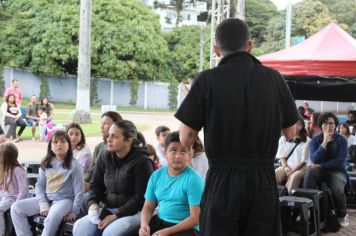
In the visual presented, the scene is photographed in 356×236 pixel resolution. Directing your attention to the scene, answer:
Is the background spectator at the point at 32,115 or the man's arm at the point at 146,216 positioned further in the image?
the background spectator at the point at 32,115

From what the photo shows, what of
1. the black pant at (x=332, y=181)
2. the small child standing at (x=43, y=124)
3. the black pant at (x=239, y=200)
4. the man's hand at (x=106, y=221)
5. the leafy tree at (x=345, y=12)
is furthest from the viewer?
the leafy tree at (x=345, y=12)

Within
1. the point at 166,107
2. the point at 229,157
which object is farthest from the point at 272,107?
the point at 166,107

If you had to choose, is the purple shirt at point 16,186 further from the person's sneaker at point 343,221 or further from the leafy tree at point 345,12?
the leafy tree at point 345,12

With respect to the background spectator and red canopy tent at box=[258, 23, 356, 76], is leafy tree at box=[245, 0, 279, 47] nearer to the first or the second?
the background spectator

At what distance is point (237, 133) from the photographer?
2.85 m

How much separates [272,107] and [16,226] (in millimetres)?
3571

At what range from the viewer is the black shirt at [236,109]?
2.85 metres

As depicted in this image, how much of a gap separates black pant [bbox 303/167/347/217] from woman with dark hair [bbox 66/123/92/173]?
2961 millimetres

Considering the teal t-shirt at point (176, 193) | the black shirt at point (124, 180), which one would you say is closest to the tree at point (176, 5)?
the black shirt at point (124, 180)

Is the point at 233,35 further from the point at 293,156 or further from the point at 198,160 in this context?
the point at 293,156

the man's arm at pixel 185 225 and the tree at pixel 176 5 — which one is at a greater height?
the tree at pixel 176 5

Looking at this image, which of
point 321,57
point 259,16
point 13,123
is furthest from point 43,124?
point 259,16

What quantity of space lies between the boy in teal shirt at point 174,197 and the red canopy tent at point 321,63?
4347 millimetres

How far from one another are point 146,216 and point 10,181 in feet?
6.78
